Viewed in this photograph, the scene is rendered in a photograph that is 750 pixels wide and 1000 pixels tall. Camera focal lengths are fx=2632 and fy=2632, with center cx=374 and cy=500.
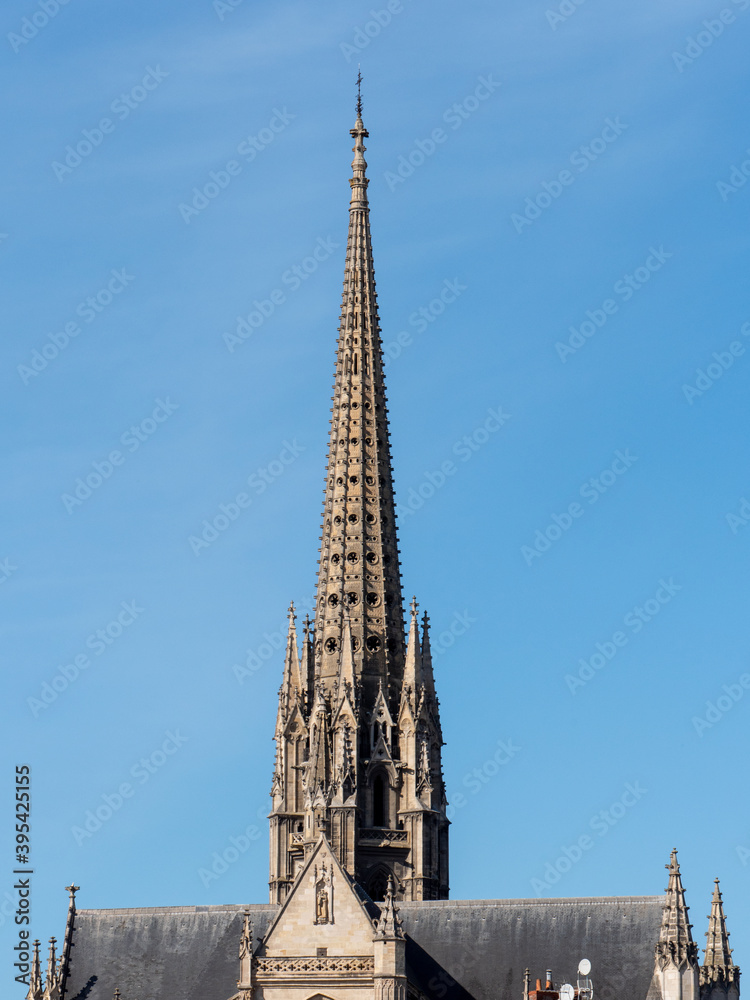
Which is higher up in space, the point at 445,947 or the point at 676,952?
the point at 445,947

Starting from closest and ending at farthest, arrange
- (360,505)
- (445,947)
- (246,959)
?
(246,959) → (445,947) → (360,505)

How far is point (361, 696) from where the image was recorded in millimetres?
119750

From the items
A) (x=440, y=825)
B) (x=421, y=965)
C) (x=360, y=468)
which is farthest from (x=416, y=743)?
(x=421, y=965)

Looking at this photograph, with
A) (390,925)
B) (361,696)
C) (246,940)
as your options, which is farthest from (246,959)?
(361,696)

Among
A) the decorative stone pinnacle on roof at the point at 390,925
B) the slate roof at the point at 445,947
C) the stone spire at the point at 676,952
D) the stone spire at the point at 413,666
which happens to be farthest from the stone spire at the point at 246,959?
the stone spire at the point at 413,666

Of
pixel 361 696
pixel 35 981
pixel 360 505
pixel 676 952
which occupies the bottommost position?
pixel 676 952

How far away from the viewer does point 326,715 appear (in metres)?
119

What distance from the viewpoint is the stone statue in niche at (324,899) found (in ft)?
310

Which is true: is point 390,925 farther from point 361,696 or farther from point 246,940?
point 361,696

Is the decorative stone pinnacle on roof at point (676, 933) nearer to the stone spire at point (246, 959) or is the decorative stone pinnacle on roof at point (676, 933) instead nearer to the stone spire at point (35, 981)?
the stone spire at point (246, 959)

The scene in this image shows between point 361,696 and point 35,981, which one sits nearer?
point 35,981

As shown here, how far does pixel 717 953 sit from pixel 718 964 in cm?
60

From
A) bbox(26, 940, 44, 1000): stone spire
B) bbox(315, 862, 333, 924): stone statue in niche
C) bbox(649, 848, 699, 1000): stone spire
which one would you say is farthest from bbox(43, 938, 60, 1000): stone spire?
bbox(649, 848, 699, 1000): stone spire

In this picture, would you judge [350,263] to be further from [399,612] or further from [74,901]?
[74,901]
